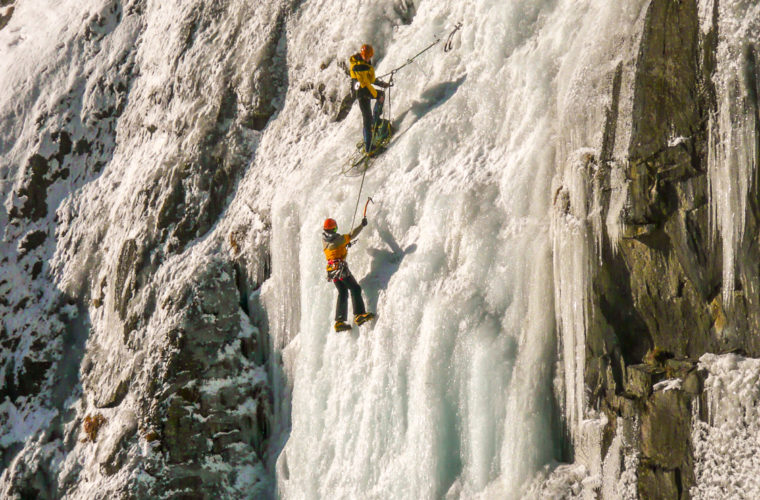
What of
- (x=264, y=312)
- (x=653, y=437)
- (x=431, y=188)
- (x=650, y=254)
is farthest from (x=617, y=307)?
(x=264, y=312)

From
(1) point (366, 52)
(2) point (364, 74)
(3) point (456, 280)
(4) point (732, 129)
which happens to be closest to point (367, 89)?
(2) point (364, 74)

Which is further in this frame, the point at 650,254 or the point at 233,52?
the point at 233,52

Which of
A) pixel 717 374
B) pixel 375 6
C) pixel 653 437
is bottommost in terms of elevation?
pixel 653 437

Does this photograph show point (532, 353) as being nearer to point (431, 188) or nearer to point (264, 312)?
point (431, 188)

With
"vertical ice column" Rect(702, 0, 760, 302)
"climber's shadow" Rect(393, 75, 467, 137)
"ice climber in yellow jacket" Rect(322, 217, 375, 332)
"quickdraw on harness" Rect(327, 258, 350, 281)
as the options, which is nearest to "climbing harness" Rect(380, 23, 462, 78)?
"climber's shadow" Rect(393, 75, 467, 137)

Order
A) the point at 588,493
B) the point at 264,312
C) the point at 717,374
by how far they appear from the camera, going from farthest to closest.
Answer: the point at 264,312 < the point at 588,493 < the point at 717,374

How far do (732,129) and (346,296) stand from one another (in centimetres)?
478

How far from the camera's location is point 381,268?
953 centimetres

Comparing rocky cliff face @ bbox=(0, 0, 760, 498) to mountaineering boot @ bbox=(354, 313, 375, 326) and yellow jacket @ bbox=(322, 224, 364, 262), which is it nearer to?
mountaineering boot @ bbox=(354, 313, 375, 326)

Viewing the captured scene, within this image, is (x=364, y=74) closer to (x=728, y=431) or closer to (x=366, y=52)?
(x=366, y=52)

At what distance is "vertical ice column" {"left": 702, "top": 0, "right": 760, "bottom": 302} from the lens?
5809 millimetres

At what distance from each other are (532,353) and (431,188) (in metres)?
2.37

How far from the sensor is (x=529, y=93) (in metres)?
8.37

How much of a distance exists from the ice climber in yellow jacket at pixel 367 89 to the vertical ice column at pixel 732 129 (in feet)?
16.4
